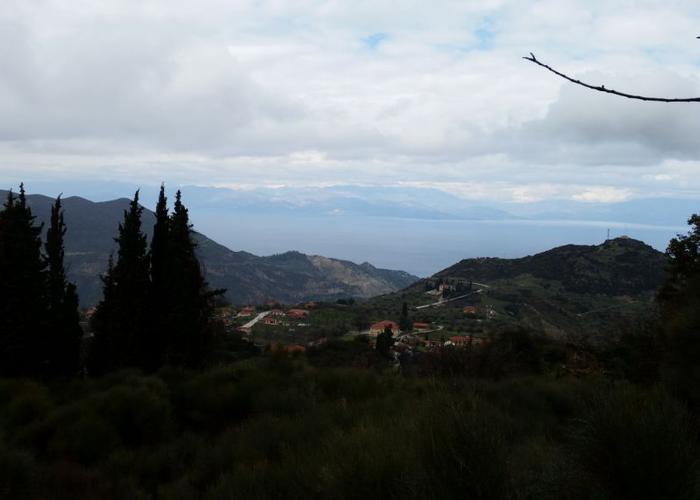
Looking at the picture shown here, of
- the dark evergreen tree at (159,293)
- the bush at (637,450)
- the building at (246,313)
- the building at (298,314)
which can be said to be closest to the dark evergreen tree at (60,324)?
the dark evergreen tree at (159,293)

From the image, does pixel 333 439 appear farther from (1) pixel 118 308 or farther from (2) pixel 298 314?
(2) pixel 298 314

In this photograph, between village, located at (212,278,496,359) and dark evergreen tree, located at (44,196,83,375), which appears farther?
village, located at (212,278,496,359)

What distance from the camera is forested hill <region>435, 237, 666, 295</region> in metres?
98.2

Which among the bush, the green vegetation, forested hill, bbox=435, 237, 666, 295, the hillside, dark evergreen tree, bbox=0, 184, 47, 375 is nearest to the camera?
the bush

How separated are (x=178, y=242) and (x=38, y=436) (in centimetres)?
1687

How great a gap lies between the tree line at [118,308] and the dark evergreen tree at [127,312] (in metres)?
0.04

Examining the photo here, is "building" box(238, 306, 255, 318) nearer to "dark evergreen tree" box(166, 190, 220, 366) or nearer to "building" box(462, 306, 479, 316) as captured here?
"building" box(462, 306, 479, 316)

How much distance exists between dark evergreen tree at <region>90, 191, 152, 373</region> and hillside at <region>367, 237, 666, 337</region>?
43476 mm

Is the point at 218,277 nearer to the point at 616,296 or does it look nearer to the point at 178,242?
the point at 616,296

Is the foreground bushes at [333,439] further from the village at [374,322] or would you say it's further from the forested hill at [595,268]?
the forested hill at [595,268]

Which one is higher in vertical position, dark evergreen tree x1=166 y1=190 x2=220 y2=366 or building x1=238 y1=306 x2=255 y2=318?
dark evergreen tree x1=166 y1=190 x2=220 y2=366

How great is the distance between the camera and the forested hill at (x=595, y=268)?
322 ft

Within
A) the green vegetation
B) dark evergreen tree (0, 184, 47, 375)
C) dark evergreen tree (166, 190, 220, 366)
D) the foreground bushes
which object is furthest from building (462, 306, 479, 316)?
the foreground bushes

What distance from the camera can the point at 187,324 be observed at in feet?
80.0
